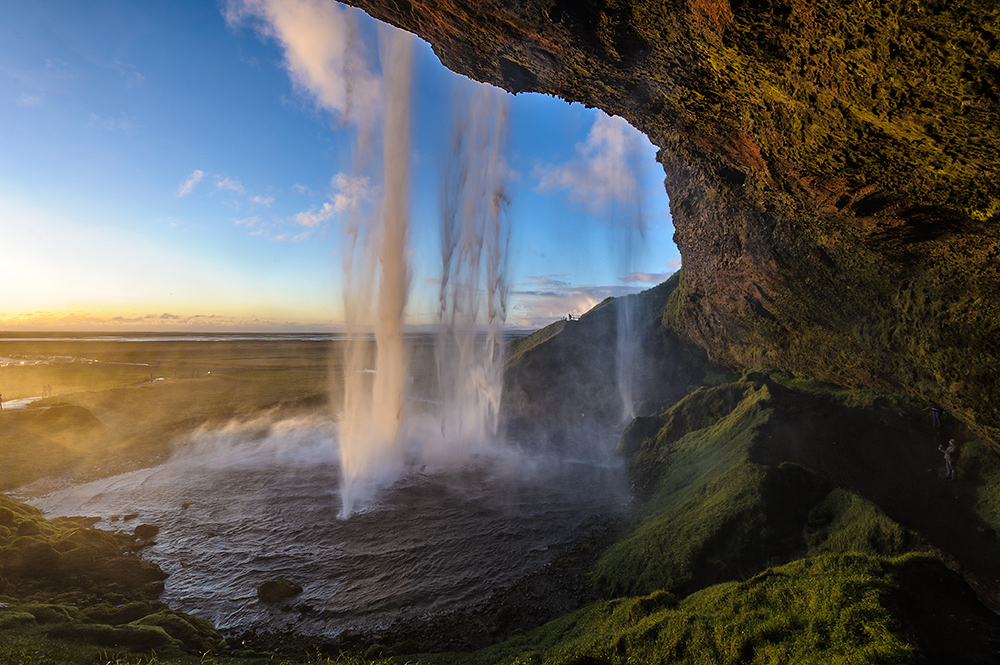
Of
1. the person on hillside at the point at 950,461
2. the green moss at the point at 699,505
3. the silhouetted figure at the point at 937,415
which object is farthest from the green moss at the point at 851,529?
the silhouetted figure at the point at 937,415

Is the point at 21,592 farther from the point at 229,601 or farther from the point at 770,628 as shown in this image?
the point at 770,628

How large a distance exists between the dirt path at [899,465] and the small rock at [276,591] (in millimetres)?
16643

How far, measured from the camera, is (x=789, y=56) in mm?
6496

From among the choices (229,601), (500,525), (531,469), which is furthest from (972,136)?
(531,469)

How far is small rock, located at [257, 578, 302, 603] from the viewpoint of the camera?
40.3ft

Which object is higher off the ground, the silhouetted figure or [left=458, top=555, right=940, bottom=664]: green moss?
the silhouetted figure

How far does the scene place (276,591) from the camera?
40.6 feet

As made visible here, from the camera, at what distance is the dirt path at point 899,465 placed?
1094 cm

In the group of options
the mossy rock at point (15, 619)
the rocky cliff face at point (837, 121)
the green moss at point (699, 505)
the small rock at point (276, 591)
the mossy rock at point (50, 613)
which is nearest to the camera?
the rocky cliff face at point (837, 121)

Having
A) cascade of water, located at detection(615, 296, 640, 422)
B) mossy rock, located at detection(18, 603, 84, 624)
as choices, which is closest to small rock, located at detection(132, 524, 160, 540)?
mossy rock, located at detection(18, 603, 84, 624)

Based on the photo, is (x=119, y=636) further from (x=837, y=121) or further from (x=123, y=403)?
(x=123, y=403)

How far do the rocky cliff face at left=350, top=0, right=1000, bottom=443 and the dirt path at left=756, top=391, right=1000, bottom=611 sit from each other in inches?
76.5

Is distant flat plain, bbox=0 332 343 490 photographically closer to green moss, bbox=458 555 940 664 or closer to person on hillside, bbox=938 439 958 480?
green moss, bbox=458 555 940 664

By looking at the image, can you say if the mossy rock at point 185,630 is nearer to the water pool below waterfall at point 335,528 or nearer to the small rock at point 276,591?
the water pool below waterfall at point 335,528
